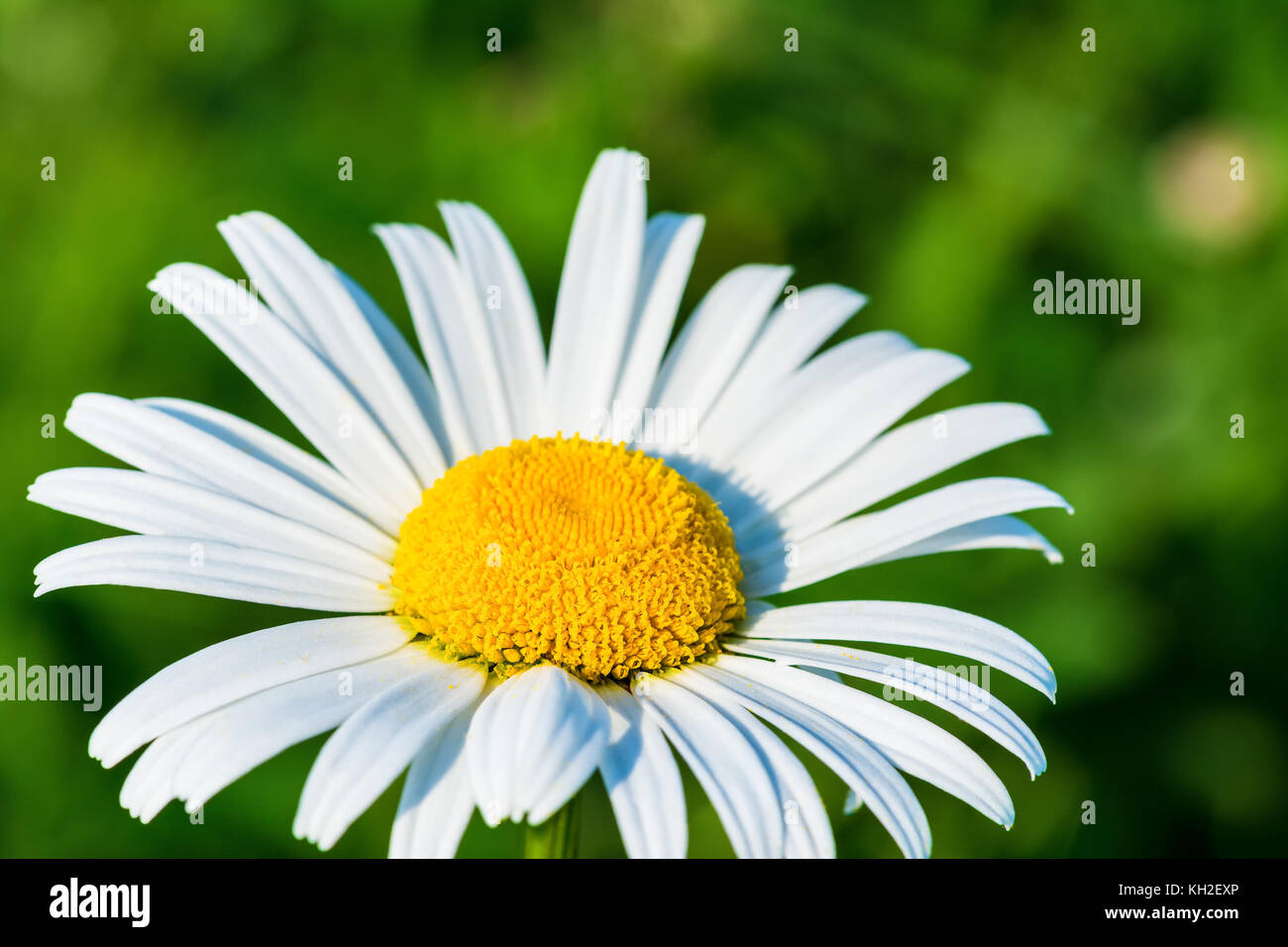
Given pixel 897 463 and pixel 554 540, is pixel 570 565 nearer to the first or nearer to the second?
pixel 554 540

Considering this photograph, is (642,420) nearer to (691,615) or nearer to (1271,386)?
(691,615)

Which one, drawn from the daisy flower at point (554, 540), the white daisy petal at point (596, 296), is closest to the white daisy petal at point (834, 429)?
the daisy flower at point (554, 540)

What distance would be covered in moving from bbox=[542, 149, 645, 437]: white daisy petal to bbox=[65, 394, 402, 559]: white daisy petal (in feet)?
1.82

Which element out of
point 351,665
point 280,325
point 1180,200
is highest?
point 1180,200

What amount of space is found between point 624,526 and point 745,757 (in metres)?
0.58

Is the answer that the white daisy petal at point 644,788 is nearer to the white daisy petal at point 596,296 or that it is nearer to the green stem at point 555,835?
the green stem at point 555,835

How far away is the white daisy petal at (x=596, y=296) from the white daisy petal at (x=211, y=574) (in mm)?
717

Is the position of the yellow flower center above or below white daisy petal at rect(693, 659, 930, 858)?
above

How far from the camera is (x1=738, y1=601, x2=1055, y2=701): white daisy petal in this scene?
2195 millimetres

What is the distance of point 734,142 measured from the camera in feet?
15.0

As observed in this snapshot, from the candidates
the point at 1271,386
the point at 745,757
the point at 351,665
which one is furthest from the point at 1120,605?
the point at 351,665

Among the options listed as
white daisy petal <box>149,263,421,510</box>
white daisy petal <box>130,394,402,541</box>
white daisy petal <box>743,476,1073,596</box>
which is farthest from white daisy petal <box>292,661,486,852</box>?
white daisy petal <box>743,476,1073,596</box>

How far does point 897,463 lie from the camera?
2.71 metres

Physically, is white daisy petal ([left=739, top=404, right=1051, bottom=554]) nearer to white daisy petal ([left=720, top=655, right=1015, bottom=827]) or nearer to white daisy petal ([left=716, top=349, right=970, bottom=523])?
white daisy petal ([left=716, top=349, right=970, bottom=523])
